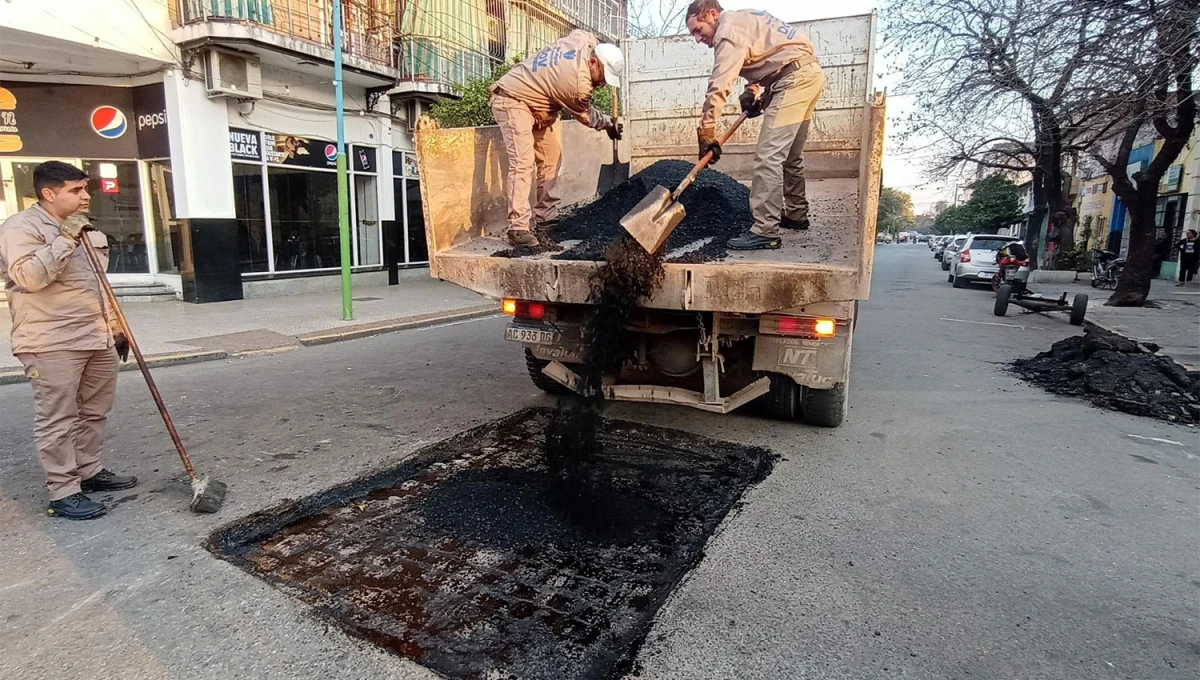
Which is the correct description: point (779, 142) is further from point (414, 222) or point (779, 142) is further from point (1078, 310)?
point (414, 222)

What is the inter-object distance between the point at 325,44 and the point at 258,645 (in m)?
12.6

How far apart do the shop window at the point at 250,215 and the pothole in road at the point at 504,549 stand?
9.82 m

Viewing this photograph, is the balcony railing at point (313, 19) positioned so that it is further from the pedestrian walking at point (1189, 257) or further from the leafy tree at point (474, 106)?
the pedestrian walking at point (1189, 257)

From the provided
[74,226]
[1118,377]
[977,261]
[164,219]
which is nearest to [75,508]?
[74,226]

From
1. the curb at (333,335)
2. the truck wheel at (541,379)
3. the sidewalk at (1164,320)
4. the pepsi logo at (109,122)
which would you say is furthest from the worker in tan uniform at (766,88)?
the pepsi logo at (109,122)

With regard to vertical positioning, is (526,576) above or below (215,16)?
below

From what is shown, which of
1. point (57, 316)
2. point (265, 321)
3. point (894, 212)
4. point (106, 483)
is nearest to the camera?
point (57, 316)

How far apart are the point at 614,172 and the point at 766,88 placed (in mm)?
1653

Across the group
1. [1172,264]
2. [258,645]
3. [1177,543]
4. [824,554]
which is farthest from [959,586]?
[1172,264]

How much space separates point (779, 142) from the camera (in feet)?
15.0

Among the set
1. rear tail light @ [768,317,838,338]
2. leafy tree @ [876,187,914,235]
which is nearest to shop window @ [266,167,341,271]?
rear tail light @ [768,317,838,338]

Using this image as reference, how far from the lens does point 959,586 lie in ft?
9.48

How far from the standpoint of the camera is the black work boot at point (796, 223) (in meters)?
4.80

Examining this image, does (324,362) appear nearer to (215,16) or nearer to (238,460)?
(238,460)
